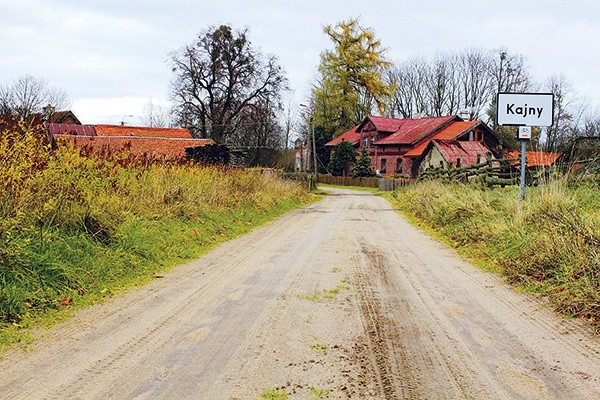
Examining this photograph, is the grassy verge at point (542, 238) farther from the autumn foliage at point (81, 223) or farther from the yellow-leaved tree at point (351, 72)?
the yellow-leaved tree at point (351, 72)

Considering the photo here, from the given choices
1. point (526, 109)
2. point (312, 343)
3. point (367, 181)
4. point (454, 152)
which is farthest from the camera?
point (367, 181)

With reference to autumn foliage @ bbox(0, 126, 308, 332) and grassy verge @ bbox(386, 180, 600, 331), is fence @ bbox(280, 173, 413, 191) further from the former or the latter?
autumn foliage @ bbox(0, 126, 308, 332)

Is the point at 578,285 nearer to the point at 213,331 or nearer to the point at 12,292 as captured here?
the point at 213,331

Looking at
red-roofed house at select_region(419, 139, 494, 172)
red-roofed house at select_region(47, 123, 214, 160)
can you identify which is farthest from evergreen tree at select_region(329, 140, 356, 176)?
red-roofed house at select_region(47, 123, 214, 160)

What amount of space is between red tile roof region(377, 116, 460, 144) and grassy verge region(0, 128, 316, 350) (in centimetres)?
4720

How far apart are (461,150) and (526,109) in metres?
39.8

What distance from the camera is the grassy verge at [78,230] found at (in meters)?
6.00

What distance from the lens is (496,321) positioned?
5.79 metres

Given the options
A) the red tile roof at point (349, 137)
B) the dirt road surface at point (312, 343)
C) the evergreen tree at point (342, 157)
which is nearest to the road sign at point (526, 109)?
the dirt road surface at point (312, 343)

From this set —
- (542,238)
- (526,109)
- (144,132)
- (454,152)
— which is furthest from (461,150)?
(542,238)

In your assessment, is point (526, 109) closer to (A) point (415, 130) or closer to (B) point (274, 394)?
(B) point (274, 394)

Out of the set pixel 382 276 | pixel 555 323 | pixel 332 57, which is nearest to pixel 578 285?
pixel 555 323

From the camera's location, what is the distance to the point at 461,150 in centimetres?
5044

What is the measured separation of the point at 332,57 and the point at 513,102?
194 feet
